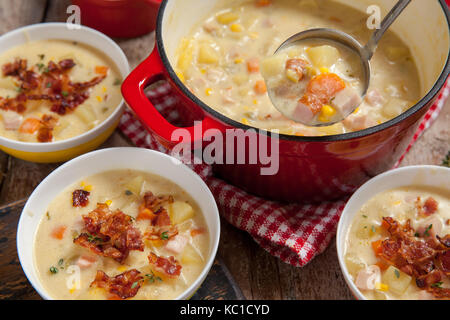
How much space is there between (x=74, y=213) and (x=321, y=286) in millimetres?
1137

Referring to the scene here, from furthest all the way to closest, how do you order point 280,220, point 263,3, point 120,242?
point 263,3 < point 280,220 < point 120,242

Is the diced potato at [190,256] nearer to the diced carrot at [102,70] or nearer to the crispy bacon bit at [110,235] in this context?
the crispy bacon bit at [110,235]

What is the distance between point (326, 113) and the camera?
2.41 metres

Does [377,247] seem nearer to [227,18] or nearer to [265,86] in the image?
[265,86]

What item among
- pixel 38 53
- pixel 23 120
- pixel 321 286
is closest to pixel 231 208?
pixel 321 286

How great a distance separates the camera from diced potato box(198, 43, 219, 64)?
112 inches

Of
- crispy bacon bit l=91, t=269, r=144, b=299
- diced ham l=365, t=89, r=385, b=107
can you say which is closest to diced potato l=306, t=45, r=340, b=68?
diced ham l=365, t=89, r=385, b=107

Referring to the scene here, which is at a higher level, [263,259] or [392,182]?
[392,182]

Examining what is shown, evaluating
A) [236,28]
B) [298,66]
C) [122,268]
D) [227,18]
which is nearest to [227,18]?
[227,18]

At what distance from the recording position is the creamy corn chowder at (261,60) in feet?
8.52

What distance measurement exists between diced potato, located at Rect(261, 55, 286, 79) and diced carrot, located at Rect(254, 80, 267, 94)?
0.10 metres

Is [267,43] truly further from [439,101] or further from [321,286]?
[321,286]

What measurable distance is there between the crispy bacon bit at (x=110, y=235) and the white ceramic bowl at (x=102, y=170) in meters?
0.21

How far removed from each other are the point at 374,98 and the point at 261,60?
580mm
